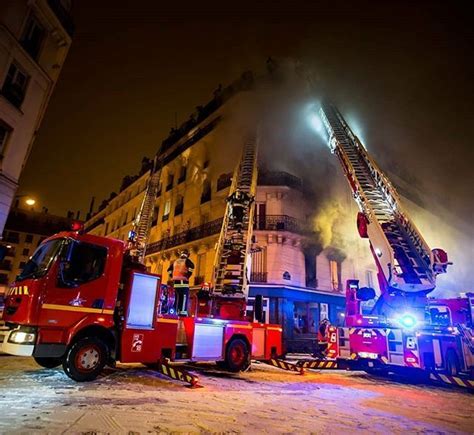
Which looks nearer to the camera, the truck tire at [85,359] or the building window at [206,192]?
the truck tire at [85,359]

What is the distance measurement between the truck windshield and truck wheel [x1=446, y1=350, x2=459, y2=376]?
8.90m

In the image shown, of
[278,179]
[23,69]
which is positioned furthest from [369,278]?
[23,69]

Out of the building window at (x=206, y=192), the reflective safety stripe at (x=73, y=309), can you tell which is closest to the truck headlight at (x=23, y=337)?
the reflective safety stripe at (x=73, y=309)

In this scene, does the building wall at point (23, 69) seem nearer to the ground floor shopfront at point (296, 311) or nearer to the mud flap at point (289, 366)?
the mud flap at point (289, 366)

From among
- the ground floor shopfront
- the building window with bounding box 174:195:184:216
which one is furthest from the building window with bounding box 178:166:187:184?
the ground floor shopfront

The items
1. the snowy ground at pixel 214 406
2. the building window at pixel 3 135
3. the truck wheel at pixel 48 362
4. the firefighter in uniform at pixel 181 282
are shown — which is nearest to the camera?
the snowy ground at pixel 214 406

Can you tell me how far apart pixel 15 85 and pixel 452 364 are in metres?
18.3

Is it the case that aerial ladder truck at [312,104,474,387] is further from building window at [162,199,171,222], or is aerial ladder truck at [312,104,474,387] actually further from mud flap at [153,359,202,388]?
building window at [162,199,171,222]

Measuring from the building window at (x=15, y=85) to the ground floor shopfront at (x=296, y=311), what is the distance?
1538 centimetres

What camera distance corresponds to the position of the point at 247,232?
35.1 ft

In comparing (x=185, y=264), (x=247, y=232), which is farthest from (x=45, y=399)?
(x=247, y=232)

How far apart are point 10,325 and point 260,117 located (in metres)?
16.7

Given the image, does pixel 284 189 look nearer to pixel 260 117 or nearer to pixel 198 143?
pixel 260 117

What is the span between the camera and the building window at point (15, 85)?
42.3 feet
